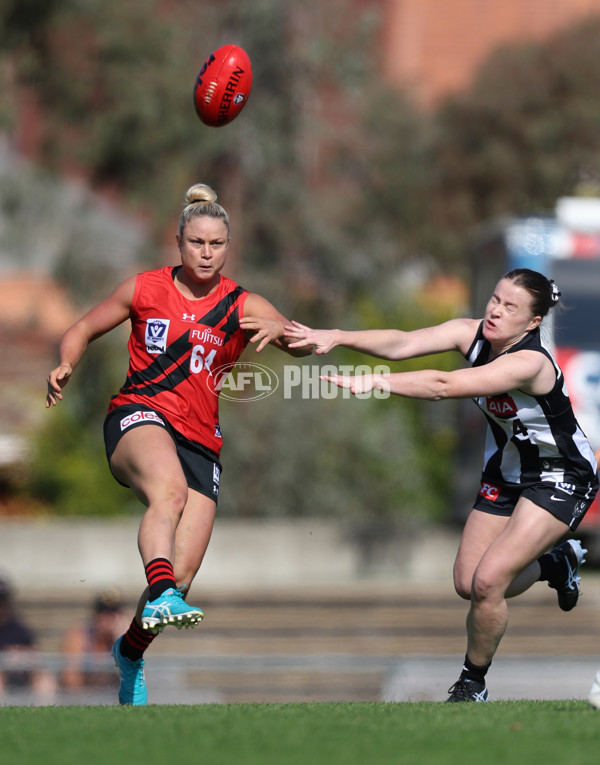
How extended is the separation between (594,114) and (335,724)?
23713 mm

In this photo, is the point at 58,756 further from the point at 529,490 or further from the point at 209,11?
the point at 209,11

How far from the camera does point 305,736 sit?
15.4ft

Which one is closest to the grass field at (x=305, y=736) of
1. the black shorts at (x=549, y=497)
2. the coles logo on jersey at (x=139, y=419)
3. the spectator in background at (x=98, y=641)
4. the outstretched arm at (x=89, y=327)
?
the black shorts at (x=549, y=497)

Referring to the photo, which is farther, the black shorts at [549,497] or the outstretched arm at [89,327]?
the outstretched arm at [89,327]

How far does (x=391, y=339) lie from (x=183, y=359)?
102 cm

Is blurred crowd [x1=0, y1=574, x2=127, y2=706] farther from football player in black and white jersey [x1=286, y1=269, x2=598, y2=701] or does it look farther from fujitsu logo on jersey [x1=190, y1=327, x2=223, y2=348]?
football player in black and white jersey [x1=286, y1=269, x2=598, y2=701]

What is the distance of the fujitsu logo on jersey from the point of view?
6.11 metres

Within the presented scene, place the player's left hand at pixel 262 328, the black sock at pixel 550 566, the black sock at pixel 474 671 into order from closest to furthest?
the player's left hand at pixel 262 328 < the black sock at pixel 474 671 < the black sock at pixel 550 566

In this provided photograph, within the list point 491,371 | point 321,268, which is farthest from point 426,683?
point 321,268

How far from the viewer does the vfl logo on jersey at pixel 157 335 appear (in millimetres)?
6105

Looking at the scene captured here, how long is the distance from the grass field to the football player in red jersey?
2.99ft

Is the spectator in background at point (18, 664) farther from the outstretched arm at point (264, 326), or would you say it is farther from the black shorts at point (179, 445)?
the outstretched arm at point (264, 326)

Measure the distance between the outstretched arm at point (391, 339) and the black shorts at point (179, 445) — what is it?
2.36 ft

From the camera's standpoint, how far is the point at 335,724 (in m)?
4.96
